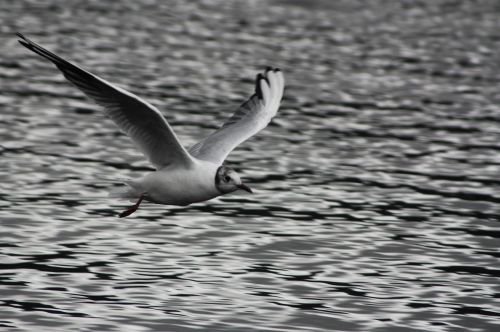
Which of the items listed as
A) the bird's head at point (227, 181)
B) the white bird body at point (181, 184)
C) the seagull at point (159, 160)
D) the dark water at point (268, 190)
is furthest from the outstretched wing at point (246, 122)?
the dark water at point (268, 190)

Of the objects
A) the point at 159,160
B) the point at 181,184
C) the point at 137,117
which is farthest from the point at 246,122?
the point at 137,117

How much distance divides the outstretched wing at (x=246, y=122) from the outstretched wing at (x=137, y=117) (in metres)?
0.89

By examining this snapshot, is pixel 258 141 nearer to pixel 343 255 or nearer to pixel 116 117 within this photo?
pixel 343 255

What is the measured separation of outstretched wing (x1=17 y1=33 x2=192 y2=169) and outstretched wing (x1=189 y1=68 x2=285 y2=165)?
2.93 feet

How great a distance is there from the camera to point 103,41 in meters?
29.3

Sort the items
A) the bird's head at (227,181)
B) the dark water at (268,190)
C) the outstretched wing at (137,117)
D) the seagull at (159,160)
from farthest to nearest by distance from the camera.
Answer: the bird's head at (227,181), the dark water at (268,190), the seagull at (159,160), the outstretched wing at (137,117)

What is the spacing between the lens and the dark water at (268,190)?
38.7 ft

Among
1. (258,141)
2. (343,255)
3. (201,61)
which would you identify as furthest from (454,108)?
(343,255)

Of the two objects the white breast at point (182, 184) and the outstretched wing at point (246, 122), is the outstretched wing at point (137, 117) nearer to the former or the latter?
the white breast at point (182, 184)

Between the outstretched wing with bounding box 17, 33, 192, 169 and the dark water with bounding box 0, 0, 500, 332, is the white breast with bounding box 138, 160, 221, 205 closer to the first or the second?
the outstretched wing with bounding box 17, 33, 192, 169

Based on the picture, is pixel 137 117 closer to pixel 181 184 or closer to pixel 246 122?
pixel 181 184

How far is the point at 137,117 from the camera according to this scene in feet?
39.5

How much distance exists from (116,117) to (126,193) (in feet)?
2.95

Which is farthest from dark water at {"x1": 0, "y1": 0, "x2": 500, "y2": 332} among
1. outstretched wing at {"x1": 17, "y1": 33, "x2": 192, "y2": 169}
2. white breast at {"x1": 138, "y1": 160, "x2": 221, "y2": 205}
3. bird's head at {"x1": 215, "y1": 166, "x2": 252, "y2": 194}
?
outstretched wing at {"x1": 17, "y1": 33, "x2": 192, "y2": 169}
